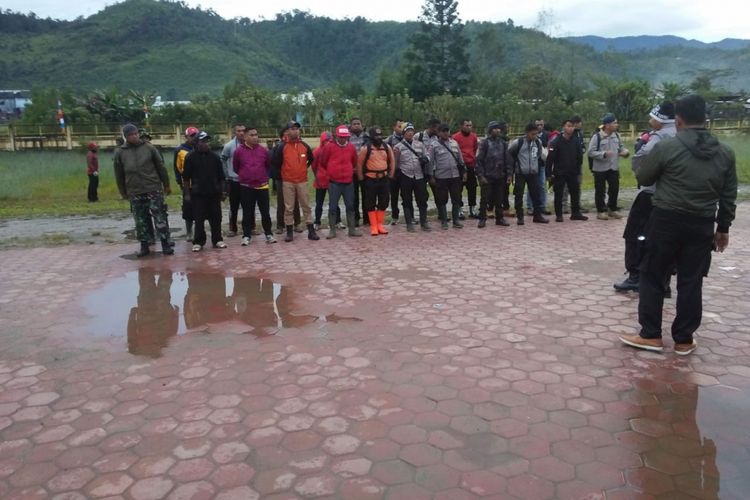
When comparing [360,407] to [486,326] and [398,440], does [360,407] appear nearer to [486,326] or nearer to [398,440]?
[398,440]

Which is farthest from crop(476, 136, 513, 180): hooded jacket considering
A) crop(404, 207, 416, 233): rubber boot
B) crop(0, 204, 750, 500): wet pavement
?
crop(0, 204, 750, 500): wet pavement

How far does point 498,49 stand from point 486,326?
66.7 metres

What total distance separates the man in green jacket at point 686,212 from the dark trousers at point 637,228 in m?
1.13

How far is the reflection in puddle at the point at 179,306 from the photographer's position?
4953 millimetres

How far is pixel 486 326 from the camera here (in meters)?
4.79

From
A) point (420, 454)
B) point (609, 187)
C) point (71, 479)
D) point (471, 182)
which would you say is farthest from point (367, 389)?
point (609, 187)

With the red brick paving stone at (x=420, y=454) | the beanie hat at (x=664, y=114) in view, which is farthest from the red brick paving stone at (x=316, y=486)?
the beanie hat at (x=664, y=114)

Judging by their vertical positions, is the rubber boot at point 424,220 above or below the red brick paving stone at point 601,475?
above

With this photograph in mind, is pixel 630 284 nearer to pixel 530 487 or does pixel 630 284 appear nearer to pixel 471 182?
pixel 530 487

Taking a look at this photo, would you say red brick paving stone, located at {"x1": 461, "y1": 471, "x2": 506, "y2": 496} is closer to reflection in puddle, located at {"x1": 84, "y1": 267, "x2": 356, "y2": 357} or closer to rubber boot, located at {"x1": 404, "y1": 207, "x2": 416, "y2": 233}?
reflection in puddle, located at {"x1": 84, "y1": 267, "x2": 356, "y2": 357}

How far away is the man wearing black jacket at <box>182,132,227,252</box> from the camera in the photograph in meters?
7.72

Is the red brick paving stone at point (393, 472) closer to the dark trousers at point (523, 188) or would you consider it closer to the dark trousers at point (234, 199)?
the dark trousers at point (234, 199)

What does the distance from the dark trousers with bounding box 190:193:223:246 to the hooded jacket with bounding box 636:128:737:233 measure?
18.2ft

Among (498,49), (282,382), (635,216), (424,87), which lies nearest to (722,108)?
(424,87)
